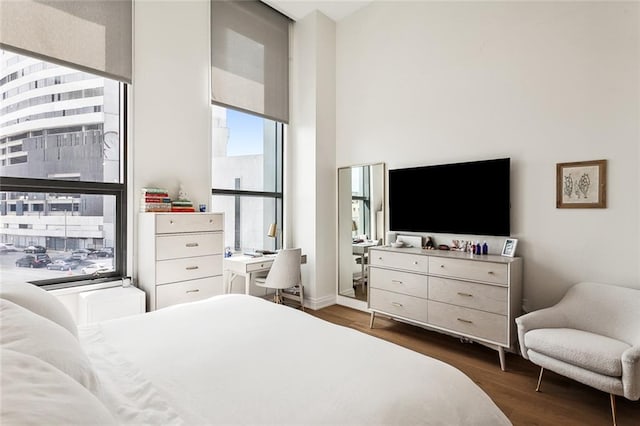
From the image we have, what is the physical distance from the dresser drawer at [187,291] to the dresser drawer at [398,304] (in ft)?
5.12

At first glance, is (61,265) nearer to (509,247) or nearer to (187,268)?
(187,268)

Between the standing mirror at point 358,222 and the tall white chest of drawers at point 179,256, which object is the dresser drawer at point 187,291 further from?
the standing mirror at point 358,222

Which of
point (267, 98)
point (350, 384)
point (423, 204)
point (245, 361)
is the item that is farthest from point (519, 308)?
point (267, 98)

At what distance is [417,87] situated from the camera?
142 inches

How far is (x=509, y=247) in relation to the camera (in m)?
2.87

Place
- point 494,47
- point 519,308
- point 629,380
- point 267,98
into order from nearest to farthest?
point 629,380 → point 519,308 → point 494,47 → point 267,98

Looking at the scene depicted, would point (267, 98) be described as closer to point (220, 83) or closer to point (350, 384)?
point (220, 83)

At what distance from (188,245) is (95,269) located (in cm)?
83

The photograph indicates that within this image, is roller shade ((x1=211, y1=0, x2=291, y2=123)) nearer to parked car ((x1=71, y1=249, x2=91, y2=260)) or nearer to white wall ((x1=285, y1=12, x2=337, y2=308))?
white wall ((x1=285, y1=12, x2=337, y2=308))

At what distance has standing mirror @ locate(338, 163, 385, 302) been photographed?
3934 mm

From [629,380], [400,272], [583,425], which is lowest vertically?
[583,425]

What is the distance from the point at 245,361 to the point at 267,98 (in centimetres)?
357

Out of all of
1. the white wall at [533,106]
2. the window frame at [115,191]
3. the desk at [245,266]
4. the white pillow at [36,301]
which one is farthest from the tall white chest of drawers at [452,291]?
the white pillow at [36,301]

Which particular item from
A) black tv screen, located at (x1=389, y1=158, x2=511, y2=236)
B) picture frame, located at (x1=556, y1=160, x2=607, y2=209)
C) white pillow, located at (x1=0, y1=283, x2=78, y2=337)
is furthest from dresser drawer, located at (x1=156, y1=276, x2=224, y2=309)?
picture frame, located at (x1=556, y1=160, x2=607, y2=209)
